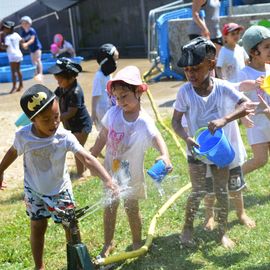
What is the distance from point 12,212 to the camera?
5484 millimetres

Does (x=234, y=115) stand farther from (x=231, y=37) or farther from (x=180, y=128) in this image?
(x=231, y=37)

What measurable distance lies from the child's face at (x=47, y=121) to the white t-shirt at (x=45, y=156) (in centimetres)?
4

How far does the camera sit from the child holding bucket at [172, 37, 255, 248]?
3.92 meters

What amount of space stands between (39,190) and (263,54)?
6.80 feet

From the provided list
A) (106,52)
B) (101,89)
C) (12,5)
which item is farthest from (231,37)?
(12,5)

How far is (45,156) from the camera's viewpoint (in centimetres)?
377

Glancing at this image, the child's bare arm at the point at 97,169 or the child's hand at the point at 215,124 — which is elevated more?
the child's hand at the point at 215,124

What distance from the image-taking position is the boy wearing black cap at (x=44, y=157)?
11.8ft

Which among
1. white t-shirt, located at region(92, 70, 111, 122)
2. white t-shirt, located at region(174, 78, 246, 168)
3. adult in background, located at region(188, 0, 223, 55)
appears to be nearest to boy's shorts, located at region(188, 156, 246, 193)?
white t-shirt, located at region(174, 78, 246, 168)

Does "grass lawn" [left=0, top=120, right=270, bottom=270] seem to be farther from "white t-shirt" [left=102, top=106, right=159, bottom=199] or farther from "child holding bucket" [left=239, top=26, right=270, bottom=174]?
"child holding bucket" [left=239, top=26, right=270, bottom=174]

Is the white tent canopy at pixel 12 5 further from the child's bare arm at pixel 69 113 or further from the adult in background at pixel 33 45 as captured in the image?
the child's bare arm at pixel 69 113

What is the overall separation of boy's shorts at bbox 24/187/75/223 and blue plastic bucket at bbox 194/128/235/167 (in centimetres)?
90

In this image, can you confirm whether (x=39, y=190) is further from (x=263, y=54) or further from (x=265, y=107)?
(x=263, y=54)

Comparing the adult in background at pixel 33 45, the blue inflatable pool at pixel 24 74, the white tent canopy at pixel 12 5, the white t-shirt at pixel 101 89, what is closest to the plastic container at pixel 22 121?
the white t-shirt at pixel 101 89
